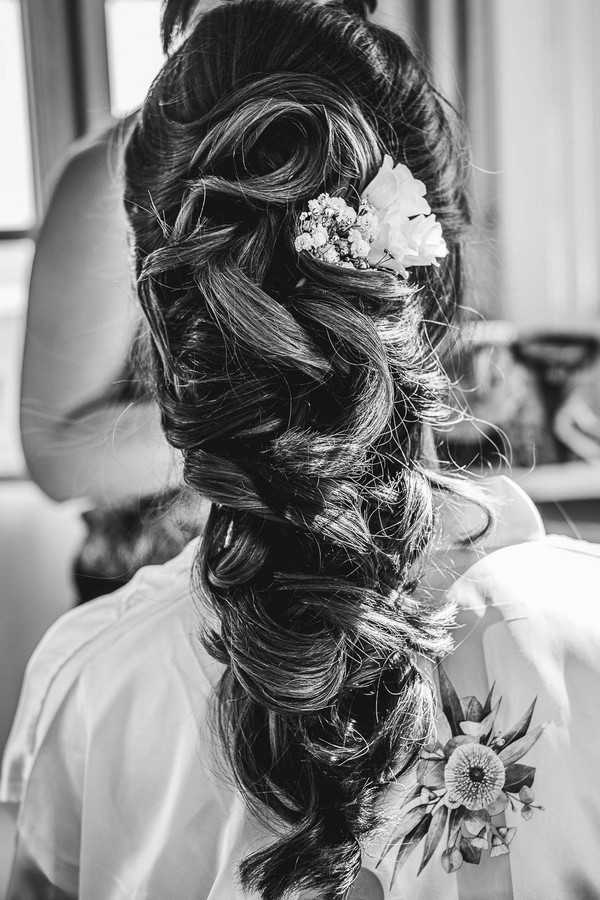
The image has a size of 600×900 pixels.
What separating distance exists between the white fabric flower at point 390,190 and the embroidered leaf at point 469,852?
43 centimetres

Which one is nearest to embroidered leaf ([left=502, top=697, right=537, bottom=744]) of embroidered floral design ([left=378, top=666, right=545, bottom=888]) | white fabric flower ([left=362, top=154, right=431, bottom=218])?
embroidered floral design ([left=378, top=666, right=545, bottom=888])

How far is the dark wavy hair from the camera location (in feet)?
1.80

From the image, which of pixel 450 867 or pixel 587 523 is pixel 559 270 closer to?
pixel 587 523

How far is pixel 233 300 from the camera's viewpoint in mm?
531

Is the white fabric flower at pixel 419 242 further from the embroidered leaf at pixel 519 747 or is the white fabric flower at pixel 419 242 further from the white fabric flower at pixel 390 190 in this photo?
the embroidered leaf at pixel 519 747

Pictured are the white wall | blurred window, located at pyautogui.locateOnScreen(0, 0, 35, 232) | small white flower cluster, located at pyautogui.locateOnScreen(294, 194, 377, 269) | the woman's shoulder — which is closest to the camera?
small white flower cluster, located at pyautogui.locateOnScreen(294, 194, 377, 269)

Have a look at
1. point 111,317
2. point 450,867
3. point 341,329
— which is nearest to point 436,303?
A: point 341,329

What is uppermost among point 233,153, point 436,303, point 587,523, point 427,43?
point 427,43

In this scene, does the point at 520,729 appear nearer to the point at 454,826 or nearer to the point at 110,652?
the point at 454,826

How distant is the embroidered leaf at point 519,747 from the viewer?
57 centimetres

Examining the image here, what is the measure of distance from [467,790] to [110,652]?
0.30 m

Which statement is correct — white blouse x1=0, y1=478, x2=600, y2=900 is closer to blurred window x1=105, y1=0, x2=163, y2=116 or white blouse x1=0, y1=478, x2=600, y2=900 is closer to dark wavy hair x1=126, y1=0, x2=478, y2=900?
dark wavy hair x1=126, y1=0, x2=478, y2=900

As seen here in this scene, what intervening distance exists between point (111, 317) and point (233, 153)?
2.20 ft

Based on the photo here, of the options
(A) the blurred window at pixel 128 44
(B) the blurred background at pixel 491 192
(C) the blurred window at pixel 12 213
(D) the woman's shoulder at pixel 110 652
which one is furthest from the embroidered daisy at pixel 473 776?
(A) the blurred window at pixel 128 44
